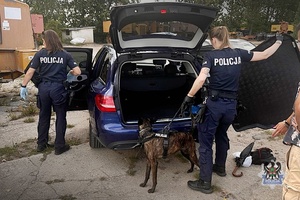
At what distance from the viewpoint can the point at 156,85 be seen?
5.27 m

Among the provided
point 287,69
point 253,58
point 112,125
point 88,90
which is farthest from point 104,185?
point 287,69

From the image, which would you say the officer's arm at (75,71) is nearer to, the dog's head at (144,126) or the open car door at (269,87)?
the dog's head at (144,126)

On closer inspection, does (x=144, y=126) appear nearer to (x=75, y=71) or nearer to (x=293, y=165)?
(x=75, y=71)

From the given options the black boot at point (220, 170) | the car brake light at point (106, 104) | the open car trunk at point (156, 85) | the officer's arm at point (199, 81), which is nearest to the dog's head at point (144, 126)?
the car brake light at point (106, 104)

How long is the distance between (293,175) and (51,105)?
10.8ft

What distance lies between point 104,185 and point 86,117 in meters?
2.78

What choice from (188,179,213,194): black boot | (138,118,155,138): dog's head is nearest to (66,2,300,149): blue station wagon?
(138,118,155,138): dog's head

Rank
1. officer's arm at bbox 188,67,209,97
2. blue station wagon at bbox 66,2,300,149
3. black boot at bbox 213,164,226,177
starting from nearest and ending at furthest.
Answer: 1. officer's arm at bbox 188,67,209,97
2. blue station wagon at bbox 66,2,300,149
3. black boot at bbox 213,164,226,177

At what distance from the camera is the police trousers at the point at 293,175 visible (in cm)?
202

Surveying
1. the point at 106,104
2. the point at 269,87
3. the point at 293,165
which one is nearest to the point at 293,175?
the point at 293,165

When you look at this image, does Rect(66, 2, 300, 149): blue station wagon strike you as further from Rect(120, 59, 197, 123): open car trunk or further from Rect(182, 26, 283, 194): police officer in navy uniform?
Rect(120, 59, 197, 123): open car trunk

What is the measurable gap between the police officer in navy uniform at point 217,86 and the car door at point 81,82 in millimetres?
1878

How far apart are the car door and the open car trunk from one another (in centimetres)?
62

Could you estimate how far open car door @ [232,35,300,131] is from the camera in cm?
347
